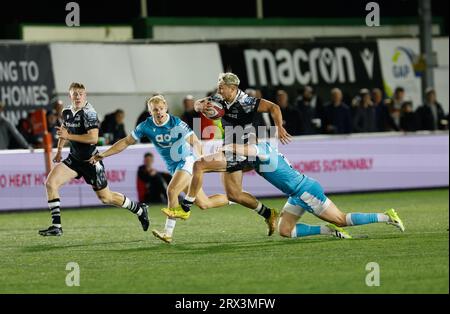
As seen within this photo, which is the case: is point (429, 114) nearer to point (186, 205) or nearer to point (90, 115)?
point (90, 115)

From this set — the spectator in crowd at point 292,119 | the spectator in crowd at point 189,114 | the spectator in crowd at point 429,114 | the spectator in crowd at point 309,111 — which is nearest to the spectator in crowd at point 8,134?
the spectator in crowd at point 189,114

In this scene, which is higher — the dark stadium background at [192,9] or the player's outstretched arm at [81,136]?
the dark stadium background at [192,9]

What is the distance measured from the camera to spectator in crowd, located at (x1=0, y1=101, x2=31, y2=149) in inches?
942

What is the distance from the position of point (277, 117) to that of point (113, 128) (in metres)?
9.91

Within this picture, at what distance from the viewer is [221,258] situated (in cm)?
1450

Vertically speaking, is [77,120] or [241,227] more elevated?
[77,120]

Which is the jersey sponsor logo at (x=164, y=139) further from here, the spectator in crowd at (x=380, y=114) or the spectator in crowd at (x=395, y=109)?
the spectator in crowd at (x=395, y=109)

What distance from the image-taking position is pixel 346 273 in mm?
12758

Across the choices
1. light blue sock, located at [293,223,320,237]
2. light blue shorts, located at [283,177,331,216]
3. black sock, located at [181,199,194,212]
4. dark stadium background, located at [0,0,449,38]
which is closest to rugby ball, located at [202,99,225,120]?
black sock, located at [181,199,194,212]

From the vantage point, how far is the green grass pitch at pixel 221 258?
1217 cm

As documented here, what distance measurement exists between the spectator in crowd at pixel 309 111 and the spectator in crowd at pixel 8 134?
6.11 metres

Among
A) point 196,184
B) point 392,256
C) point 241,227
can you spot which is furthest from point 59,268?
point 241,227

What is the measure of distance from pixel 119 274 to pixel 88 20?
65.9 ft

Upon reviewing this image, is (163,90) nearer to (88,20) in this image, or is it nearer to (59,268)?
(88,20)
